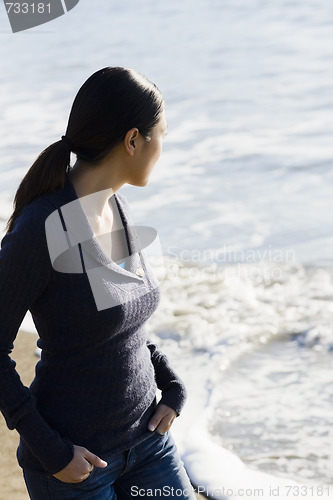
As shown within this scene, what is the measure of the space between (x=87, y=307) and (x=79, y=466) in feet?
1.17

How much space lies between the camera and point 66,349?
1.77 meters

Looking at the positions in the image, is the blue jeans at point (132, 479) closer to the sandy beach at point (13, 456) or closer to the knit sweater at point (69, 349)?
the knit sweater at point (69, 349)

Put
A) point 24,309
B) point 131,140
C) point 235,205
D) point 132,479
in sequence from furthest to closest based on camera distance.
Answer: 1. point 235,205
2. point 132,479
3. point 131,140
4. point 24,309

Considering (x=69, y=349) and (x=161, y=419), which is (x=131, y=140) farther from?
(x=161, y=419)

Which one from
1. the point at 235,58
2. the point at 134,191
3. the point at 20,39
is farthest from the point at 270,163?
the point at 20,39

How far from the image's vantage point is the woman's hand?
1754 millimetres

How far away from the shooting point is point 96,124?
180 cm

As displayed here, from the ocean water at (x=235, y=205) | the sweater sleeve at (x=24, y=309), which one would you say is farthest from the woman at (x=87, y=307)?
the ocean water at (x=235, y=205)

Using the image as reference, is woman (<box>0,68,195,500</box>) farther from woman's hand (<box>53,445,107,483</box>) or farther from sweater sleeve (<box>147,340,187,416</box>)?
sweater sleeve (<box>147,340,187,416</box>)

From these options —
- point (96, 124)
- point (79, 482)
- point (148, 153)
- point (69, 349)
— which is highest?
point (96, 124)

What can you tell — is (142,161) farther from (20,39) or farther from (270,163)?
(20,39)

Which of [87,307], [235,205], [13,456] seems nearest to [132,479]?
[87,307]

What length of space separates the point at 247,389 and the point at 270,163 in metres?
5.17

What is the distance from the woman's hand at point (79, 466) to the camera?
1754mm
